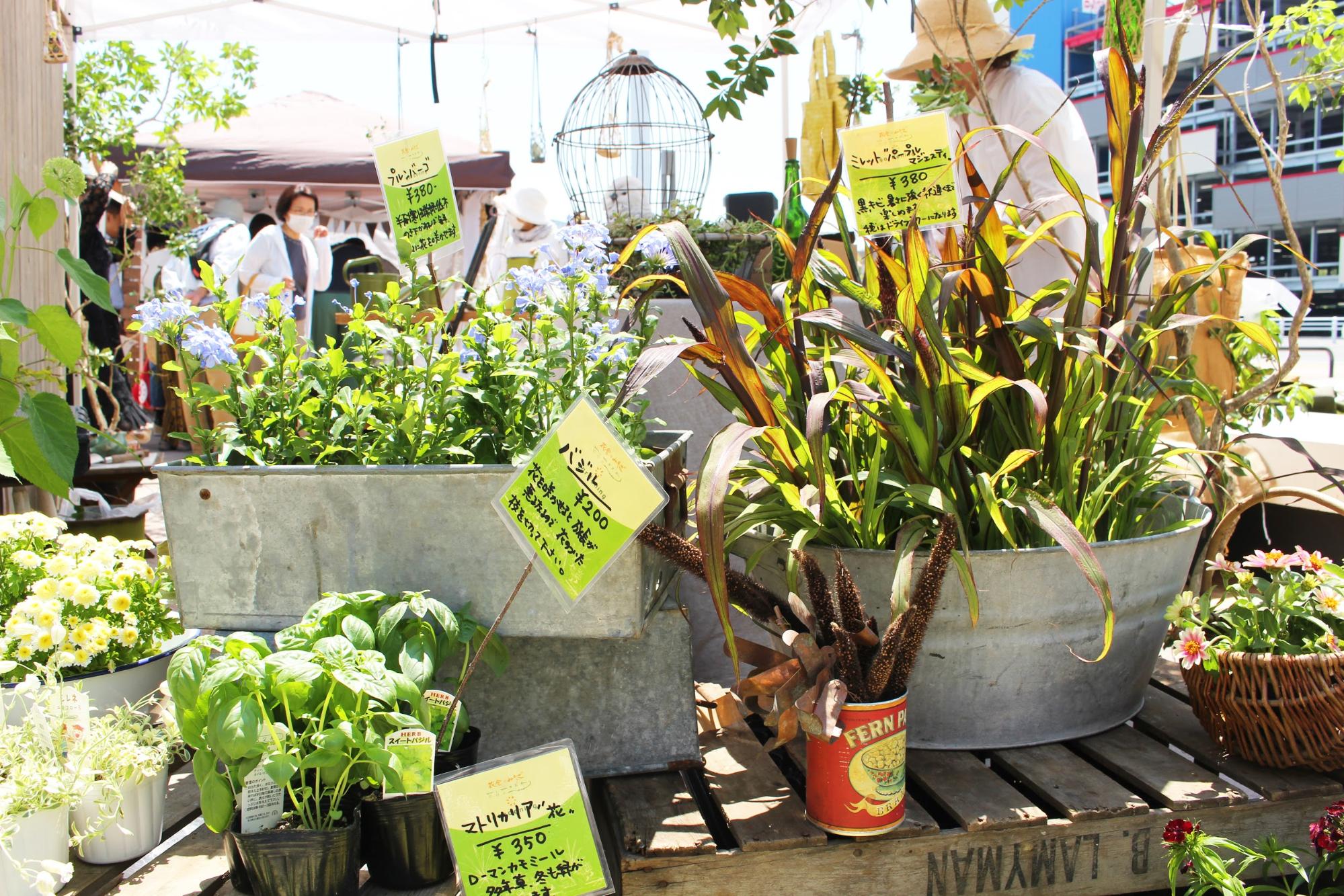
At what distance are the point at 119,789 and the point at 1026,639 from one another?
95 cm

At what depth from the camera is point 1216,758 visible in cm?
117

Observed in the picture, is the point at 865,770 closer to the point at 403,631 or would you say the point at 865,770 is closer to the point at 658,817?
the point at 658,817

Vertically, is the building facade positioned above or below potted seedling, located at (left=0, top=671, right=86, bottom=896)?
above

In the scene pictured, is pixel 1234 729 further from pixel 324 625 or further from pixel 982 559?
pixel 324 625

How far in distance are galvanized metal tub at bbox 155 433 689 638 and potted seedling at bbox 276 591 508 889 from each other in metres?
0.04

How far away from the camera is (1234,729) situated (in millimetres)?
1144

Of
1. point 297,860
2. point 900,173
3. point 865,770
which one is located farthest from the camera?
point 900,173

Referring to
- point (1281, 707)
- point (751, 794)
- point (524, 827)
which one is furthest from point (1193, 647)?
point (524, 827)

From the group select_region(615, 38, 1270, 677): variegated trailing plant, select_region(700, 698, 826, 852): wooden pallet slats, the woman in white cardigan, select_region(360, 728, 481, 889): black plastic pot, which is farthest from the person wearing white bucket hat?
select_region(360, 728, 481, 889): black plastic pot

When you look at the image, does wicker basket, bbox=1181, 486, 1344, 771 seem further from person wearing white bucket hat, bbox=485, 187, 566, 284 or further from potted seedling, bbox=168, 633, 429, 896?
person wearing white bucket hat, bbox=485, 187, 566, 284

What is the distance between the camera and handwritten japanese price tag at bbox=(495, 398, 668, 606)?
959 millimetres

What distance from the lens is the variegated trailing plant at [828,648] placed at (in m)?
0.99

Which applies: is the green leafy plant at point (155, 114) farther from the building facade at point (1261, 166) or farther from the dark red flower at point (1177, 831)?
the building facade at point (1261, 166)

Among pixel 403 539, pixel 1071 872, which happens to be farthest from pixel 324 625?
pixel 1071 872
